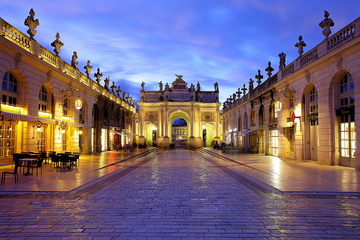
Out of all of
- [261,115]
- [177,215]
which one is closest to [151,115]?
[261,115]

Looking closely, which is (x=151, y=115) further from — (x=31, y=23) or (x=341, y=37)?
(x=341, y=37)

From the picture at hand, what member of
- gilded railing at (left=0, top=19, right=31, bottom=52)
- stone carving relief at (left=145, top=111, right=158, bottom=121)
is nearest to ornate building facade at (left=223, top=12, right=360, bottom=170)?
gilded railing at (left=0, top=19, right=31, bottom=52)

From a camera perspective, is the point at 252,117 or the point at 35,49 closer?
the point at 35,49

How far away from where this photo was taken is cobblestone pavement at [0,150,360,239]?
4727 mm

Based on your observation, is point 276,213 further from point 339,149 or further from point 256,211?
point 339,149

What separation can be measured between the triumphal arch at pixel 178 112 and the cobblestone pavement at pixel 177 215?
131 feet

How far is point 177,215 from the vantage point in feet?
18.9

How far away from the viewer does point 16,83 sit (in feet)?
48.7

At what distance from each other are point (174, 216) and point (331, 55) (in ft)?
42.2

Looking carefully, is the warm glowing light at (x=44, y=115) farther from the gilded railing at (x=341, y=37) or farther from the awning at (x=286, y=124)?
the gilded railing at (x=341, y=37)

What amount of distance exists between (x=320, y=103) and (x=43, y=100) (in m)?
16.8

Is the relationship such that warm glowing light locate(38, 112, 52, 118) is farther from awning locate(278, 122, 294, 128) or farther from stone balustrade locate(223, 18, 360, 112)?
stone balustrade locate(223, 18, 360, 112)

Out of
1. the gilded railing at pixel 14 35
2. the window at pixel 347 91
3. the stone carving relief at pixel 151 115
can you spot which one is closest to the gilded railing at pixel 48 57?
the gilded railing at pixel 14 35

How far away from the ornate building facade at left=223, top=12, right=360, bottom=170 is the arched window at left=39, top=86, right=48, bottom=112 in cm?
1562
